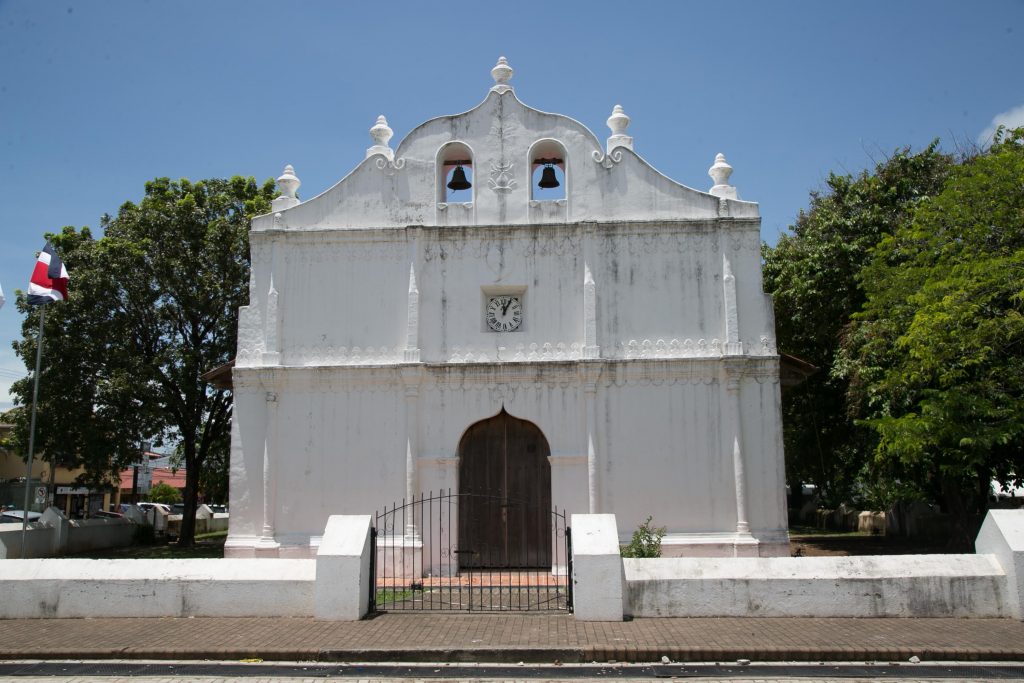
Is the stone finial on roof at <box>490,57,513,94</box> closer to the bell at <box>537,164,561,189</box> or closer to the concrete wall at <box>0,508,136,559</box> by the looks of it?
the bell at <box>537,164,561,189</box>

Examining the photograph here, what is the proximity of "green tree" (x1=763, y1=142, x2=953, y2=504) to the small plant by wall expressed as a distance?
6544 mm

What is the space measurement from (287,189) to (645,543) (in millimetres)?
10424

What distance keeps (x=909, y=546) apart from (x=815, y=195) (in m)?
10.0

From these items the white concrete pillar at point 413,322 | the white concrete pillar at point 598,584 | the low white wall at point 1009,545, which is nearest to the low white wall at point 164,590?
the white concrete pillar at point 598,584

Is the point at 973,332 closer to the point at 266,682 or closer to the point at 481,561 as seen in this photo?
the point at 481,561

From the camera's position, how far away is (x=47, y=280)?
800 inches

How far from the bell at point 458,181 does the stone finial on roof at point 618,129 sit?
3.07m

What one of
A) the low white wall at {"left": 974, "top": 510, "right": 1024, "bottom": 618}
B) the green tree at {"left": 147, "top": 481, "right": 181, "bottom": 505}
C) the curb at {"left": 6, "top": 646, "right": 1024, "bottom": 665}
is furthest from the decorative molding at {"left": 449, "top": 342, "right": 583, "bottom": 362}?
the green tree at {"left": 147, "top": 481, "right": 181, "bottom": 505}

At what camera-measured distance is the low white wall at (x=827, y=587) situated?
444 inches

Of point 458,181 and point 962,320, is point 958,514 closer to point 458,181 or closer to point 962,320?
point 962,320

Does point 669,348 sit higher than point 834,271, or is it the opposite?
point 834,271

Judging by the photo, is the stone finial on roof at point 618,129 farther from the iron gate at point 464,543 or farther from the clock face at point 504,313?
the iron gate at point 464,543

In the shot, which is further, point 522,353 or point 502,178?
point 502,178

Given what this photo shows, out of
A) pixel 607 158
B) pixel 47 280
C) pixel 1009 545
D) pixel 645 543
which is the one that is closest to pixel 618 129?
pixel 607 158
